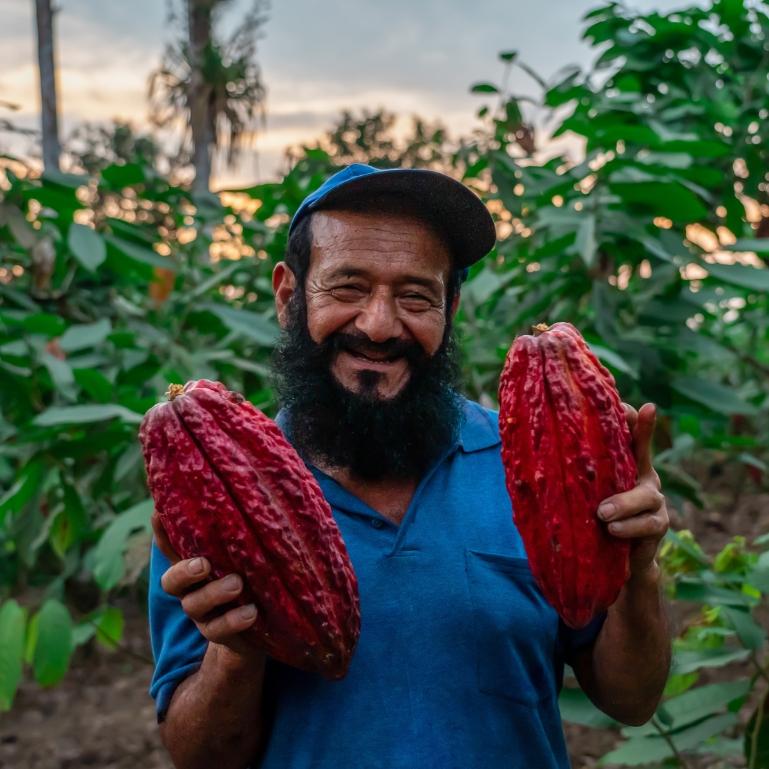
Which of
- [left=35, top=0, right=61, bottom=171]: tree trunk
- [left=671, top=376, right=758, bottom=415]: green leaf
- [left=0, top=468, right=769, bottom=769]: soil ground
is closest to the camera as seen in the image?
[left=671, top=376, right=758, bottom=415]: green leaf

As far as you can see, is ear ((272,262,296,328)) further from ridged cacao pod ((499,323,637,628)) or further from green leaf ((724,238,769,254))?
green leaf ((724,238,769,254))

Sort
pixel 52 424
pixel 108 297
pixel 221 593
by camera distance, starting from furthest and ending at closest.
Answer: pixel 108 297, pixel 52 424, pixel 221 593

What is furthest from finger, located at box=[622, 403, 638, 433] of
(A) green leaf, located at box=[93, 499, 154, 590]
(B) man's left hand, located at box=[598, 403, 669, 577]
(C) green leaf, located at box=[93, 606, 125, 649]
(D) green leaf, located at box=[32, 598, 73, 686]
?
(C) green leaf, located at box=[93, 606, 125, 649]

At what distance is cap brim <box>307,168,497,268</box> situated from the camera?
1.55m

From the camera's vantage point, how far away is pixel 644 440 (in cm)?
125

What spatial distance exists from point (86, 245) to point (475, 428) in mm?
1318

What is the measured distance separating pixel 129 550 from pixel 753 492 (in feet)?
11.9

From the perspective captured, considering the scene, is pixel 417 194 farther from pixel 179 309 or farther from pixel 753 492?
pixel 753 492

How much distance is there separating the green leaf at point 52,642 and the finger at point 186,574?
138 cm

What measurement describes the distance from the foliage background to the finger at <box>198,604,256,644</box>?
0.97 metres

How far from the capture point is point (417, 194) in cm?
159

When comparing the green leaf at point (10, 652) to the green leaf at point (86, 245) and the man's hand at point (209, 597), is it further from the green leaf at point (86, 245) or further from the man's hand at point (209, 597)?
the man's hand at point (209, 597)

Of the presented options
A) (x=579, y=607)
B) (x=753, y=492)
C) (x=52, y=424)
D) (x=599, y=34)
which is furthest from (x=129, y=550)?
(x=753, y=492)

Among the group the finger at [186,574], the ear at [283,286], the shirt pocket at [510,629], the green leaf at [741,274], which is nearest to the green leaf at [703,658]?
the shirt pocket at [510,629]
